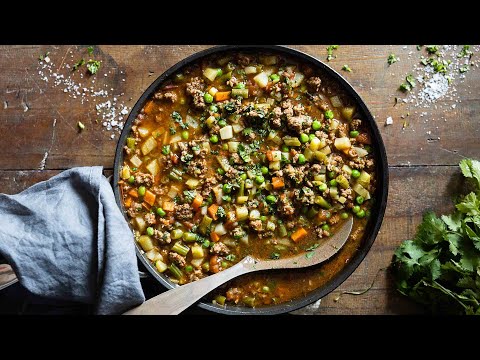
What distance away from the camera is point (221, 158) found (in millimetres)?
4117

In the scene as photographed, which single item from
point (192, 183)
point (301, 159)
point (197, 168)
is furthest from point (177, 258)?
point (301, 159)

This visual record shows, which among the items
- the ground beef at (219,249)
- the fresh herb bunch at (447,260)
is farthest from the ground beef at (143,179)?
the fresh herb bunch at (447,260)

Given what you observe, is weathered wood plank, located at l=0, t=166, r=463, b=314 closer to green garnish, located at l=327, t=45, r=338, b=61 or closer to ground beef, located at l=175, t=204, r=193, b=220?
ground beef, located at l=175, t=204, r=193, b=220

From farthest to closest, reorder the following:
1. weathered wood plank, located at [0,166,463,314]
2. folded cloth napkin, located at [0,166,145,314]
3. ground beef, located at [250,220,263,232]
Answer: weathered wood plank, located at [0,166,463,314] → ground beef, located at [250,220,263,232] → folded cloth napkin, located at [0,166,145,314]

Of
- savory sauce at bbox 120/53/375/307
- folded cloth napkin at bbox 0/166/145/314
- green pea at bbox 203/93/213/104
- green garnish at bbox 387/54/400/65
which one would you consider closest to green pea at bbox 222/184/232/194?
savory sauce at bbox 120/53/375/307

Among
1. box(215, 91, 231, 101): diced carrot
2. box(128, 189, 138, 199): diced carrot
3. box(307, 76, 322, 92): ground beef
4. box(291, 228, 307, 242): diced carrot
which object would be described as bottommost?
box(291, 228, 307, 242): diced carrot

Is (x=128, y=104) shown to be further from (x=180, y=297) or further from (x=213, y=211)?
(x=180, y=297)

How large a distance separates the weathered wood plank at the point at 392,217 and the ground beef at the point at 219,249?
0.82 meters

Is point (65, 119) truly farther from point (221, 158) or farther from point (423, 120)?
point (423, 120)

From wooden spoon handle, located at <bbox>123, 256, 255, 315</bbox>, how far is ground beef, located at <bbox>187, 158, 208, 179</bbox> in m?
0.68

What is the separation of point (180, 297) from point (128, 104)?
1.46 meters

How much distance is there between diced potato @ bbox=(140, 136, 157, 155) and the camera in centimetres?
409

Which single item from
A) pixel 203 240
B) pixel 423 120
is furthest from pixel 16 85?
pixel 423 120

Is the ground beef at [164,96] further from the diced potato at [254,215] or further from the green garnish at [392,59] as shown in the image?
the green garnish at [392,59]
